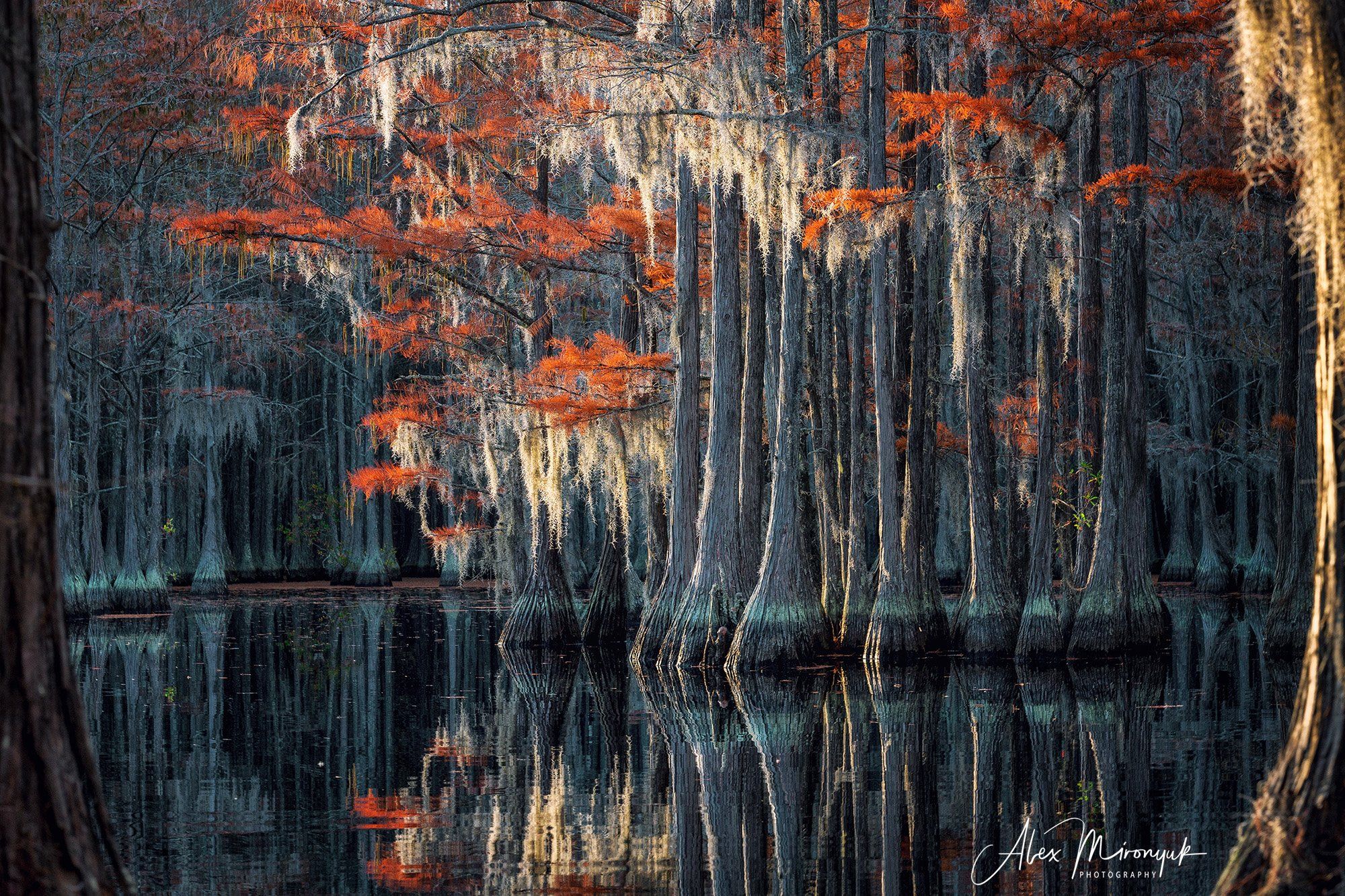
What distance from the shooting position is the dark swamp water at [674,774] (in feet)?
19.0

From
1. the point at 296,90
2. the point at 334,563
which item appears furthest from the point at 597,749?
the point at 334,563

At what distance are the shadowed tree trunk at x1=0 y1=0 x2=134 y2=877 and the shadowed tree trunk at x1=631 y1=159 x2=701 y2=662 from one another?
35.7 ft

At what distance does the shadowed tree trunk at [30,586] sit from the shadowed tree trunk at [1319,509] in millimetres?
2809

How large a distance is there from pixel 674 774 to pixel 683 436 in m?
6.98

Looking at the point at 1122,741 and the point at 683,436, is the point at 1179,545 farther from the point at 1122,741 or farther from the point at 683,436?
the point at 1122,741

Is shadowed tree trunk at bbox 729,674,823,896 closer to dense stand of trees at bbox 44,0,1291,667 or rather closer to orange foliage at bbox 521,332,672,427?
dense stand of trees at bbox 44,0,1291,667

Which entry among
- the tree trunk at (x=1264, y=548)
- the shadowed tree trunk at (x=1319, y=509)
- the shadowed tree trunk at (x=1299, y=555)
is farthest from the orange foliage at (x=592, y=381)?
the tree trunk at (x=1264, y=548)

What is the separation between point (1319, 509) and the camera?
3.77m

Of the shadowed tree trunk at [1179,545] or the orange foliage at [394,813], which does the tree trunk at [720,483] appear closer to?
A: the orange foliage at [394,813]

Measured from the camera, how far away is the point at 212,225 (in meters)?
15.4

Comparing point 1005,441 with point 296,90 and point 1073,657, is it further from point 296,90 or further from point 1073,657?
point 296,90
